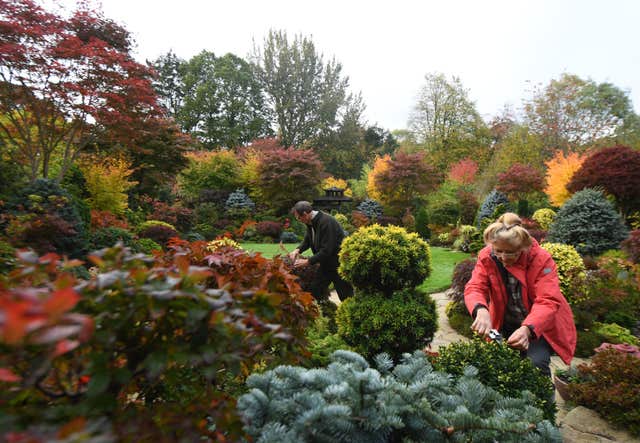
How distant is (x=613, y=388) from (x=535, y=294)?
3.35ft

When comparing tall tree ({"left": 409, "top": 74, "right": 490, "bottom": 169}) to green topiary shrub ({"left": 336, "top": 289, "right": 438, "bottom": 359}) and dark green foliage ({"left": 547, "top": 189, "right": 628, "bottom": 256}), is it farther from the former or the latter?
green topiary shrub ({"left": 336, "top": 289, "right": 438, "bottom": 359})

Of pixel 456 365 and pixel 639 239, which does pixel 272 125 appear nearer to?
pixel 639 239

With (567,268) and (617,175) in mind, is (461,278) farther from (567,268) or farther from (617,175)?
(617,175)

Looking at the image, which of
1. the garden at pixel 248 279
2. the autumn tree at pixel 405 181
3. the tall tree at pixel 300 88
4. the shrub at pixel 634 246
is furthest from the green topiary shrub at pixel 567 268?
the tall tree at pixel 300 88

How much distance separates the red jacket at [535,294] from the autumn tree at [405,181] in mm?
15463

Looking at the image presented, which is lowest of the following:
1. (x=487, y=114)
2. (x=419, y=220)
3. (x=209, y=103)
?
(x=419, y=220)

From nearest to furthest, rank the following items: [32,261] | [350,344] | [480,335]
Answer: [32,261] → [480,335] → [350,344]

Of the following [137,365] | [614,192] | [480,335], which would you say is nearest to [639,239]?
[614,192]

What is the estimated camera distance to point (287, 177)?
17.8m

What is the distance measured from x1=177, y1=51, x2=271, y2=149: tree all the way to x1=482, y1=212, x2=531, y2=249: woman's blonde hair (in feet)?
103

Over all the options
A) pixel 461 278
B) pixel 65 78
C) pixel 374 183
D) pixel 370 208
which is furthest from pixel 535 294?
pixel 374 183

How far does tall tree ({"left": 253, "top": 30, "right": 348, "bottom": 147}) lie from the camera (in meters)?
31.5

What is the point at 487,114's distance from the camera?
2780 centimetres

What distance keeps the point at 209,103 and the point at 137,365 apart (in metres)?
34.7
